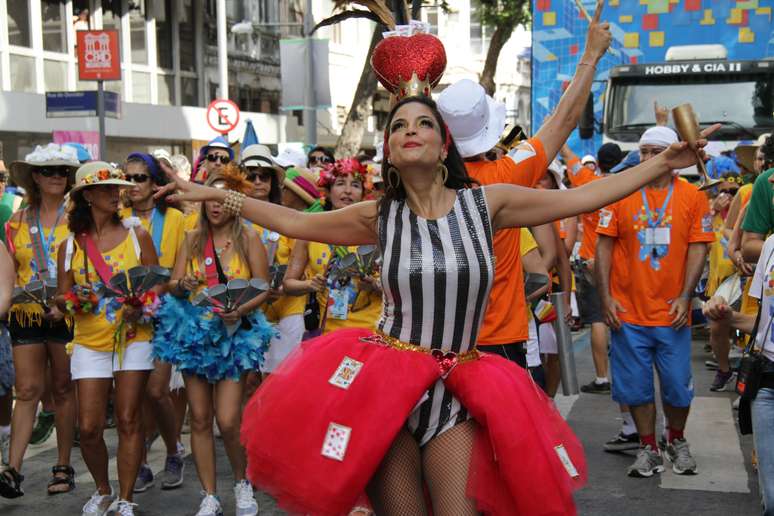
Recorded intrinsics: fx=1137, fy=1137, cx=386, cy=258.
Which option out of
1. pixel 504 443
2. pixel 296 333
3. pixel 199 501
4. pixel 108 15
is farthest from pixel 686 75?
pixel 108 15

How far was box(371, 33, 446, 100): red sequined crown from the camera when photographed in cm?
438

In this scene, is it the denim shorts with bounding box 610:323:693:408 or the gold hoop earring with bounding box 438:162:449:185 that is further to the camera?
the denim shorts with bounding box 610:323:693:408

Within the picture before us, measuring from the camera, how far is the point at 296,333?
7.50 m

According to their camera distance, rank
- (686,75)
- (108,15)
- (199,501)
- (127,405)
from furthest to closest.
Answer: (108,15), (686,75), (199,501), (127,405)

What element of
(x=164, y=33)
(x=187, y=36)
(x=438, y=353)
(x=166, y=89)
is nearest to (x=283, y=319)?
(x=438, y=353)

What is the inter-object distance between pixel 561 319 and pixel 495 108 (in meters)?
2.01

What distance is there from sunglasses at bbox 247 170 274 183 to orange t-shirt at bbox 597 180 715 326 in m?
2.41

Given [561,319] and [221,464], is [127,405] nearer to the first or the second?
[221,464]

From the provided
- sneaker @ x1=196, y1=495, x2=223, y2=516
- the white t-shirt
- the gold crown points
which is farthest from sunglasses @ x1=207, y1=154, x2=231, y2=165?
the white t-shirt

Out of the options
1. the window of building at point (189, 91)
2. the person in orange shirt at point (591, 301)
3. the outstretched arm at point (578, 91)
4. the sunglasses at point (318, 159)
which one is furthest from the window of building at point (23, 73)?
the outstretched arm at point (578, 91)

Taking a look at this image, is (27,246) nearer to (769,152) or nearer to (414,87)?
(414,87)

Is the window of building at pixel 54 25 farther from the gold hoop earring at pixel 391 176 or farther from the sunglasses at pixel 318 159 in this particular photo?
the gold hoop earring at pixel 391 176

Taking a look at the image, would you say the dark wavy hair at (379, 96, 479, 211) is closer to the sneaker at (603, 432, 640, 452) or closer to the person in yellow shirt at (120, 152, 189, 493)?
the person in yellow shirt at (120, 152, 189, 493)

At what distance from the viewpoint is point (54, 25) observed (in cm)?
2597
